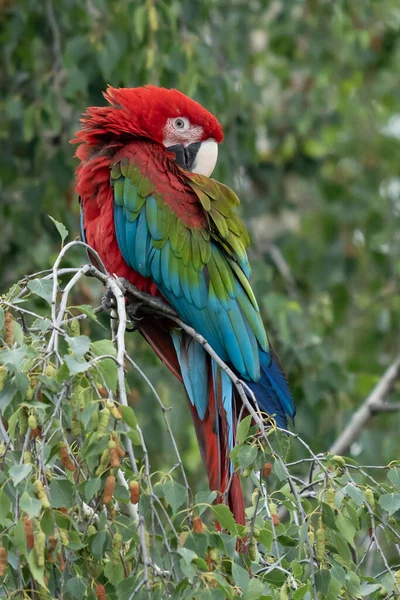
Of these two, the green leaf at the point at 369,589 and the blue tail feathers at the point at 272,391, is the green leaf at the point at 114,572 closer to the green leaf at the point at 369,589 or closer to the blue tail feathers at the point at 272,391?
the green leaf at the point at 369,589

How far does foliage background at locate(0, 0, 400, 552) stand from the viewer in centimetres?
273

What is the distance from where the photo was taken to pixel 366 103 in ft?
14.3

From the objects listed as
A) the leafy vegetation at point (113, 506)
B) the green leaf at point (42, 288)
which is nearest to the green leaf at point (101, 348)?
the leafy vegetation at point (113, 506)

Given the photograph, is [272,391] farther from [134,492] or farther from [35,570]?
[35,570]

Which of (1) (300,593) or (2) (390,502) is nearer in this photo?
(1) (300,593)

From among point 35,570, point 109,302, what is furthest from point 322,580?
point 109,302

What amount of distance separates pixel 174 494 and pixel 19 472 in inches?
8.4

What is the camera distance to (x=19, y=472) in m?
1.10

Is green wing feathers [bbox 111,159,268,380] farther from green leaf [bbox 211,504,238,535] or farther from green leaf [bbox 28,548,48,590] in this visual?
green leaf [bbox 28,548,48,590]

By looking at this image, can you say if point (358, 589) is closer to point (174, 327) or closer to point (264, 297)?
point (174, 327)

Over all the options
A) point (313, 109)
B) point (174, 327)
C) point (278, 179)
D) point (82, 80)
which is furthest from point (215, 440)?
point (313, 109)

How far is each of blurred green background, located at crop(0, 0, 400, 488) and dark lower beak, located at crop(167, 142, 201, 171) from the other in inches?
12.3

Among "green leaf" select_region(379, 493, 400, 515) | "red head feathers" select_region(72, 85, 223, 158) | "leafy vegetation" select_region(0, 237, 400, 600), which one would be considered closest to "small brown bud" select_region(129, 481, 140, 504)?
"leafy vegetation" select_region(0, 237, 400, 600)

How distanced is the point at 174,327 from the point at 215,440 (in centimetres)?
29
